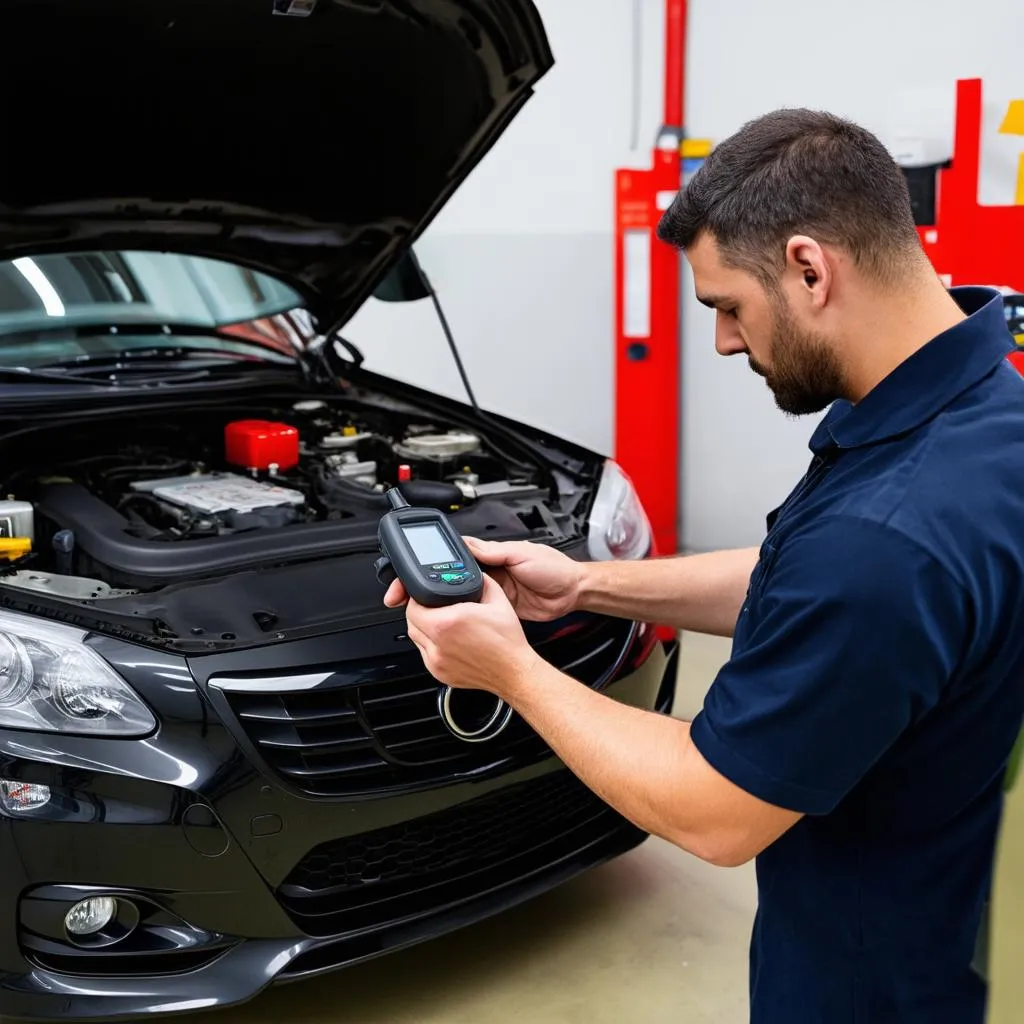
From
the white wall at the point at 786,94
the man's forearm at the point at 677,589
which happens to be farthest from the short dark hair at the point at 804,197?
the white wall at the point at 786,94

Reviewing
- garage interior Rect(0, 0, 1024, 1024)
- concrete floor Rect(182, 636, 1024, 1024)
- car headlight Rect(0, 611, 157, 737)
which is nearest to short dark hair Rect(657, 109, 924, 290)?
car headlight Rect(0, 611, 157, 737)

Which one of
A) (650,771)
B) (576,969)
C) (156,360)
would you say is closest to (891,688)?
(650,771)

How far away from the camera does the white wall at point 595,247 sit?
429 centimetres

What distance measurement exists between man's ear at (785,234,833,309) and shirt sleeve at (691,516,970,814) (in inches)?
8.7

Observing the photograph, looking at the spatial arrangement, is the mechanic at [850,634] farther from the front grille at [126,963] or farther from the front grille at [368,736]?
the front grille at [126,963]

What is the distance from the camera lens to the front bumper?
156 cm

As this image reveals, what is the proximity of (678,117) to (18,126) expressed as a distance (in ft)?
9.81

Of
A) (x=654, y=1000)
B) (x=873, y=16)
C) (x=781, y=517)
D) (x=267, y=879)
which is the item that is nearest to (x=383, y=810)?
(x=267, y=879)

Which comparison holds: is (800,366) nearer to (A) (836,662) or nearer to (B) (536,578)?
(A) (836,662)

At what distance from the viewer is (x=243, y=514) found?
6.93ft

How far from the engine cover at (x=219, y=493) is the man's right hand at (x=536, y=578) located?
2.06 feet

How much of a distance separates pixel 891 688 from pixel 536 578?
A: 78 centimetres

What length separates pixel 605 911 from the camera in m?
2.28

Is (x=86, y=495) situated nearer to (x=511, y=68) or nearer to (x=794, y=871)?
(x=511, y=68)
